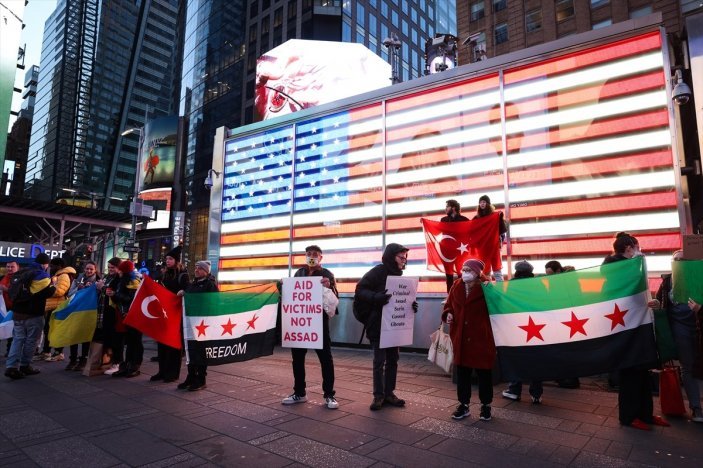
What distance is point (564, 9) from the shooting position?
35438 millimetres

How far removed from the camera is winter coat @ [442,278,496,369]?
5.21 metres

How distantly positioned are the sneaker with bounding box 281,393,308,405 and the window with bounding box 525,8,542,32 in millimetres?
40043

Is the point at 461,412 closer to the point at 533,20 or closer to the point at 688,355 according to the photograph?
the point at 688,355

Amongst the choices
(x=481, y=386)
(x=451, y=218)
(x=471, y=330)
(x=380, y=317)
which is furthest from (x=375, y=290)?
(x=451, y=218)

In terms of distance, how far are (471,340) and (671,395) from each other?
2501 millimetres

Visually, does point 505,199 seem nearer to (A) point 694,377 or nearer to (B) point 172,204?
(A) point 694,377

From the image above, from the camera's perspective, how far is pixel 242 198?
15.1 m

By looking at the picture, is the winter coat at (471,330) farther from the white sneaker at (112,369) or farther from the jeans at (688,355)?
the white sneaker at (112,369)

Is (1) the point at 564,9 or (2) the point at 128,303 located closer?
(2) the point at 128,303

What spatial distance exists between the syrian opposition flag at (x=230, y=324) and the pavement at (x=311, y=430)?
586 millimetres

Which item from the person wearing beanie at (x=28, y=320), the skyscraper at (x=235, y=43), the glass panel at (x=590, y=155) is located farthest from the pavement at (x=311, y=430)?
the skyscraper at (x=235, y=43)

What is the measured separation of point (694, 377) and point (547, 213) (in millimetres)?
4991

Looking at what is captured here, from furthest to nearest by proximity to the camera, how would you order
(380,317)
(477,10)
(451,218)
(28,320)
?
1. (477,10)
2. (451,218)
3. (28,320)
4. (380,317)

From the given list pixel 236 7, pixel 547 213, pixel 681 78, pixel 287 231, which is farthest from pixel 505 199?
pixel 236 7
